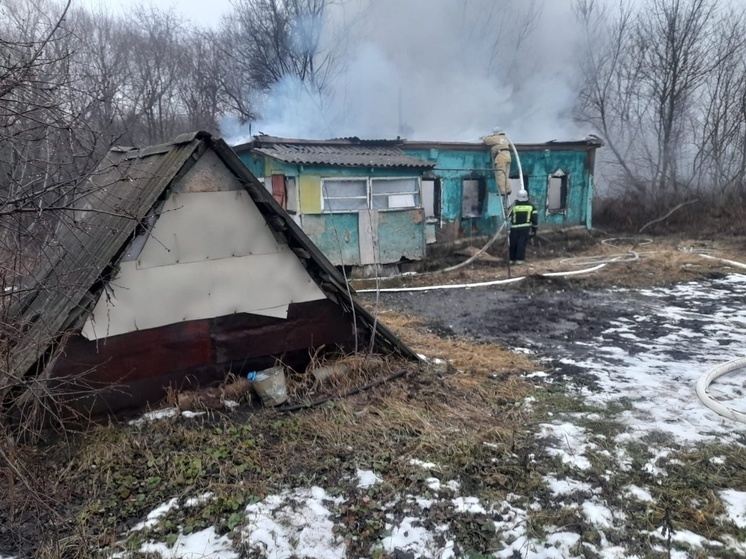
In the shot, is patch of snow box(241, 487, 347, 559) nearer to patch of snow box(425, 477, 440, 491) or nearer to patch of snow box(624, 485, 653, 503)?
patch of snow box(425, 477, 440, 491)

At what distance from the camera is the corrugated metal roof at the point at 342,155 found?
37.4 feet

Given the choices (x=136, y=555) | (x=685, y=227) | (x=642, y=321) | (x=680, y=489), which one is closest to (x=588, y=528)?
(x=680, y=489)

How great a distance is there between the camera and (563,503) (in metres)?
3.31

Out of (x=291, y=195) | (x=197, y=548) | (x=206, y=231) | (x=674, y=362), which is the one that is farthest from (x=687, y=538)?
(x=291, y=195)

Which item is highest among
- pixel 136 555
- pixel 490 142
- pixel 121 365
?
pixel 490 142

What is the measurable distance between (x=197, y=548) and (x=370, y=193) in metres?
10.1

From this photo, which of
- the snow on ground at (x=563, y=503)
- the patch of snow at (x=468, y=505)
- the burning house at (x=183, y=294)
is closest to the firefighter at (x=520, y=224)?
the snow on ground at (x=563, y=503)

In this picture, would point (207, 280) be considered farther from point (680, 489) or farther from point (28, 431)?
point (680, 489)

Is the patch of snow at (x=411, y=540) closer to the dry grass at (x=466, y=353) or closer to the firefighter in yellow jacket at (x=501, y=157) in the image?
the dry grass at (x=466, y=353)

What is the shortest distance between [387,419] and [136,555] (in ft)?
6.81

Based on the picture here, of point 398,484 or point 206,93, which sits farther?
point 206,93

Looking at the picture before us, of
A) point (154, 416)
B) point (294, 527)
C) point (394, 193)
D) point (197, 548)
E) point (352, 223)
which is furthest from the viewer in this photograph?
point (394, 193)

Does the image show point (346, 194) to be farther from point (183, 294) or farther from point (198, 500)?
point (198, 500)

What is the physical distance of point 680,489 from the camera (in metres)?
3.43
